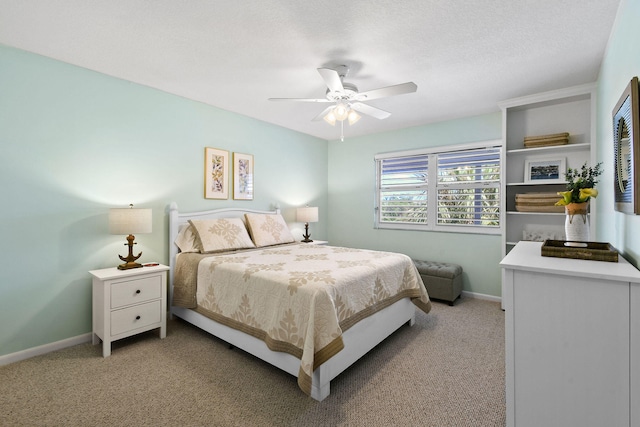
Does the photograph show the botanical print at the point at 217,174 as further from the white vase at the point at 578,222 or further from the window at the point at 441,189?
the white vase at the point at 578,222

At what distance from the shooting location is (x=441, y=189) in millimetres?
4289

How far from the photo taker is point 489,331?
2.89 m

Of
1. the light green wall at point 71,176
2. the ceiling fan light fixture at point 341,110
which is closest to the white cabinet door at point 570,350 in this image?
the ceiling fan light fixture at point 341,110

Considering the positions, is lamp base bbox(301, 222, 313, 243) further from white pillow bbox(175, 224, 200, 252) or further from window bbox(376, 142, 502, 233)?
white pillow bbox(175, 224, 200, 252)

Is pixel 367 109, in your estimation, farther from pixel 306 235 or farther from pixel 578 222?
pixel 306 235

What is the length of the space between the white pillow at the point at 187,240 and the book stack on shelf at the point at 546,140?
389 centimetres

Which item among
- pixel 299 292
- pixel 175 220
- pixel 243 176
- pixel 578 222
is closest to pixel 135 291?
pixel 175 220

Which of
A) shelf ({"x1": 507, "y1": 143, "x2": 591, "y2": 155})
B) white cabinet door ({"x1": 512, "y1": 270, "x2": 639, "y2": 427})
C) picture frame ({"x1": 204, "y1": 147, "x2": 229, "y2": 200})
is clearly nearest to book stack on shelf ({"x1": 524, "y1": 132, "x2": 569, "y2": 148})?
shelf ({"x1": 507, "y1": 143, "x2": 591, "y2": 155})

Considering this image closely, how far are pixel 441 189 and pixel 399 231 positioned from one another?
2.95ft

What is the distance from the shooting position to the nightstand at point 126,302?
2416 millimetres

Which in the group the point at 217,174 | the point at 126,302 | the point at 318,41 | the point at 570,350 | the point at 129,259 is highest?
the point at 318,41

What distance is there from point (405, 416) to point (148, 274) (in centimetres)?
233

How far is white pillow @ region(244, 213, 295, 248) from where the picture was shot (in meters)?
3.69

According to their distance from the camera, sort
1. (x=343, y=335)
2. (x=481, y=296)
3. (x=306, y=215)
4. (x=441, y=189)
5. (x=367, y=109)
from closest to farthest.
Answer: (x=343, y=335) → (x=367, y=109) → (x=481, y=296) → (x=441, y=189) → (x=306, y=215)
